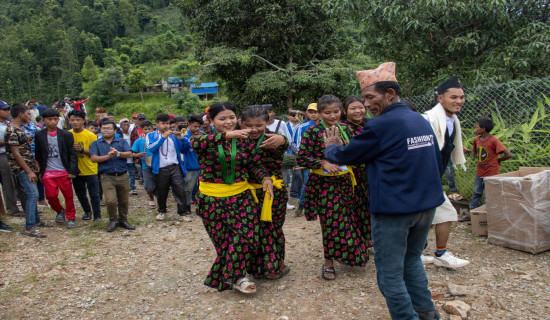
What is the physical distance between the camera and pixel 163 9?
111625 millimetres

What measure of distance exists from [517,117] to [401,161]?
4629 millimetres

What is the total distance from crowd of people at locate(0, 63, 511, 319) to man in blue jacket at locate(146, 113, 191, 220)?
2cm

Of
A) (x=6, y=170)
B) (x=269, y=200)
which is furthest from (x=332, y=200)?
(x=6, y=170)

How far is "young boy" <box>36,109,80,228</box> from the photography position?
19.0 ft

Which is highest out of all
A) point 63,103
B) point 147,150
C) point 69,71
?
point 69,71

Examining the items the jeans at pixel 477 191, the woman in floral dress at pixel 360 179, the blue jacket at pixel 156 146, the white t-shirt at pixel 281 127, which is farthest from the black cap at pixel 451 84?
the blue jacket at pixel 156 146

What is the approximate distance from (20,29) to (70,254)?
94684mm

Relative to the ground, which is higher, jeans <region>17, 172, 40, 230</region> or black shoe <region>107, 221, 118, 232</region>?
jeans <region>17, 172, 40, 230</region>

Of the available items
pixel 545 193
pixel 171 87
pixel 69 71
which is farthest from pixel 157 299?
pixel 69 71

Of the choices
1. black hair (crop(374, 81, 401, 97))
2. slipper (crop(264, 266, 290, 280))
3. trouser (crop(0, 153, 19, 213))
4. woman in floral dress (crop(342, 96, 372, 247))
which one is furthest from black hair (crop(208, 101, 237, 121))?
trouser (crop(0, 153, 19, 213))

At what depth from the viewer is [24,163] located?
536 cm

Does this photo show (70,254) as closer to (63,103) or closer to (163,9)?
(63,103)

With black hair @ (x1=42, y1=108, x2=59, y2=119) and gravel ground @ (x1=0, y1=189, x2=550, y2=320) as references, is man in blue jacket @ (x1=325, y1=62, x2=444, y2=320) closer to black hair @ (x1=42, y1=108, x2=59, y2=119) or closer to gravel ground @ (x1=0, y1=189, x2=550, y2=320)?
gravel ground @ (x1=0, y1=189, x2=550, y2=320)

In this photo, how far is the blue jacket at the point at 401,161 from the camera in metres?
2.33
